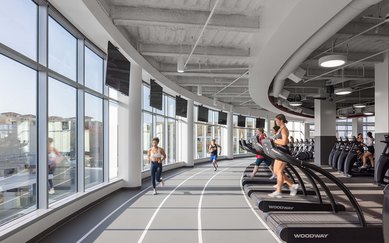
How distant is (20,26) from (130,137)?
4479 millimetres

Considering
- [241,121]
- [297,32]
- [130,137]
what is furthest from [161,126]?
[241,121]

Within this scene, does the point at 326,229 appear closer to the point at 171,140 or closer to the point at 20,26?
the point at 20,26

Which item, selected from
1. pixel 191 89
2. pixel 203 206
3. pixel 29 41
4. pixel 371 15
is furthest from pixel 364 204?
pixel 191 89

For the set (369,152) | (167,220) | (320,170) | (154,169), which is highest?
(320,170)

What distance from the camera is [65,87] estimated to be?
6129 millimetres

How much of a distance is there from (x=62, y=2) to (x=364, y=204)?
6.12 meters

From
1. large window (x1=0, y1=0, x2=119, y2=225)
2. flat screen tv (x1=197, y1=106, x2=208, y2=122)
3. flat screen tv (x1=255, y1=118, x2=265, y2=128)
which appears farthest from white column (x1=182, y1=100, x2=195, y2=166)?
flat screen tv (x1=255, y1=118, x2=265, y2=128)

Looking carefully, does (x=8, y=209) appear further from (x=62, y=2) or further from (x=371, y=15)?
(x=371, y=15)

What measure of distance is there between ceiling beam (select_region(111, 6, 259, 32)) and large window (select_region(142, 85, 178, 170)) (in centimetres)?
512

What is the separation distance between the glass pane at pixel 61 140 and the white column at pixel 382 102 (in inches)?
302

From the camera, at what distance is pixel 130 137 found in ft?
28.4

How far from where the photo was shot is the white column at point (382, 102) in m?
9.04

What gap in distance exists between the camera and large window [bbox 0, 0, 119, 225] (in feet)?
13.9

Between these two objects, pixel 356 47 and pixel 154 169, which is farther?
pixel 356 47
